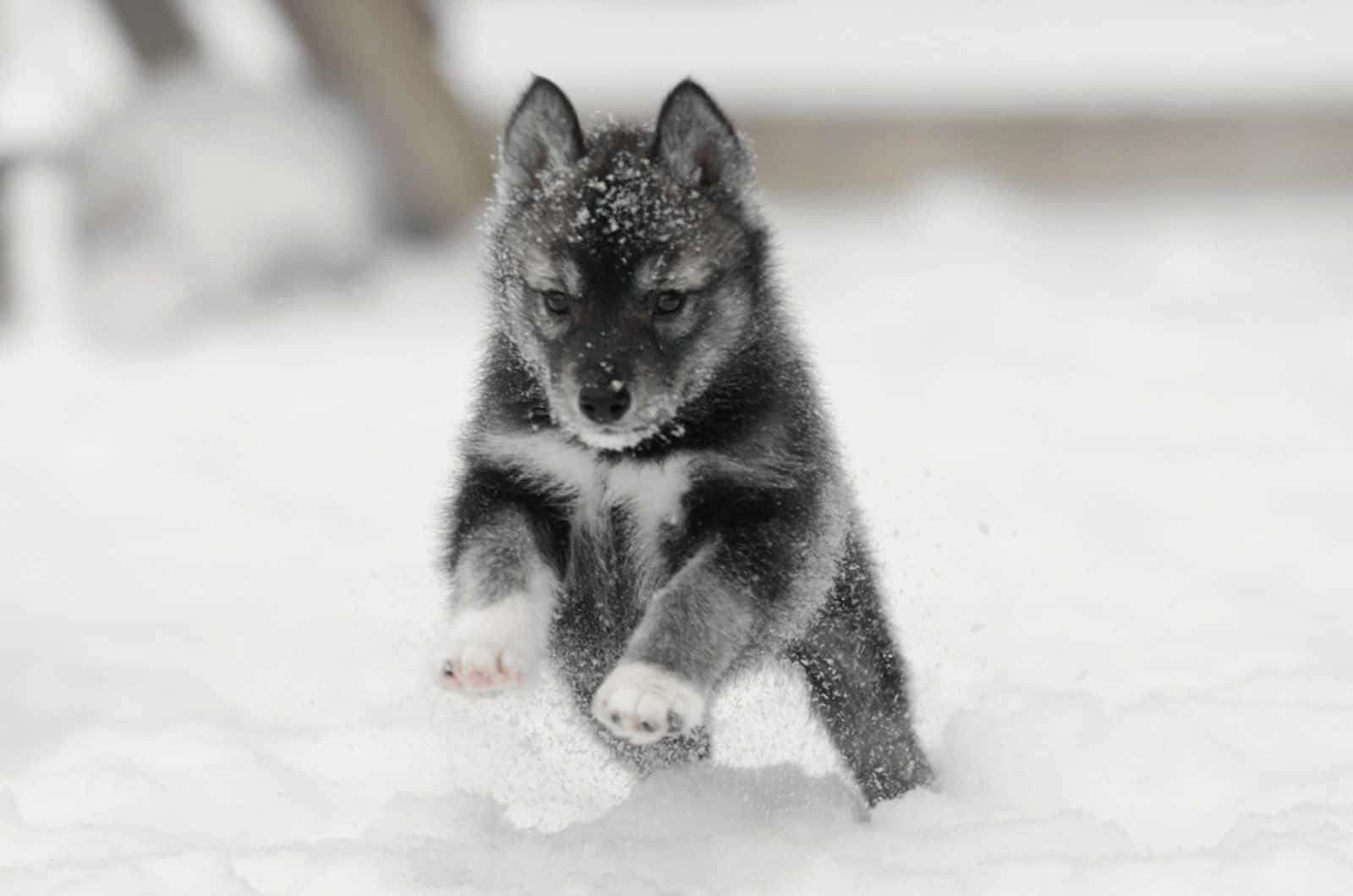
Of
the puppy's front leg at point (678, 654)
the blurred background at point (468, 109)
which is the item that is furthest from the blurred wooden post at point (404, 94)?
the puppy's front leg at point (678, 654)

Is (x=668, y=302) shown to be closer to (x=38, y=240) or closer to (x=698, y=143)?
(x=698, y=143)

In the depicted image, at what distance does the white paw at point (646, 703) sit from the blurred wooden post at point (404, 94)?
18.5 ft

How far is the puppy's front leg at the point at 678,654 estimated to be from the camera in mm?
2906

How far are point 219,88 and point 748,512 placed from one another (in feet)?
21.7

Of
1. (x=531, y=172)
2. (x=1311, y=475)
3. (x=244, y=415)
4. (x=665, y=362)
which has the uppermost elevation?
(x=531, y=172)

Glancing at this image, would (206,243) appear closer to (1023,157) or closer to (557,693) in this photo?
(1023,157)

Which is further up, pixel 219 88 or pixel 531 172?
pixel 531 172

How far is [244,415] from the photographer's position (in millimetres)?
7180

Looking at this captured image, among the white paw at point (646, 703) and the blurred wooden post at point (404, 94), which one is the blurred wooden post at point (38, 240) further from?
the white paw at point (646, 703)

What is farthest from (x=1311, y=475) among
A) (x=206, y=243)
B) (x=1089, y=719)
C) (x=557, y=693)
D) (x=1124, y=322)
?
(x=206, y=243)

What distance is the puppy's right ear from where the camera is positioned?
3.47 meters

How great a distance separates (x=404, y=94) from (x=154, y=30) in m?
1.81

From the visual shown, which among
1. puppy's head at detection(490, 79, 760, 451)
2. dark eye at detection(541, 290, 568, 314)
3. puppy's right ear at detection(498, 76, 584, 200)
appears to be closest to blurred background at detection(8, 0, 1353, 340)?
puppy's right ear at detection(498, 76, 584, 200)

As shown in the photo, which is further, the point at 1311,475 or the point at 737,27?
the point at 737,27
